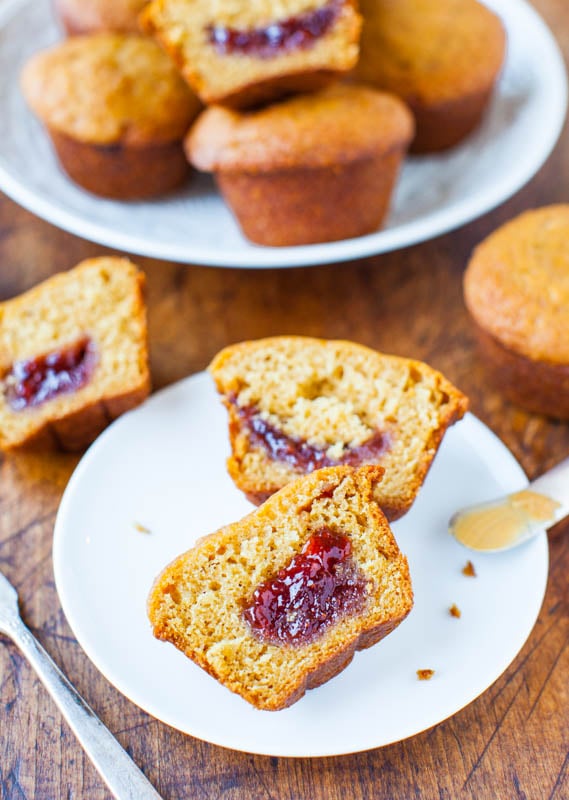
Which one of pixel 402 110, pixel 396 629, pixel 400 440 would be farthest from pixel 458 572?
pixel 402 110

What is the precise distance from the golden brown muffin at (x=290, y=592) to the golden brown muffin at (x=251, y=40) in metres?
1.46

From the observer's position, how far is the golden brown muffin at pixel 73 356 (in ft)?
7.97

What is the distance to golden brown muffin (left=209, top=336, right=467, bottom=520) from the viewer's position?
2137 mm

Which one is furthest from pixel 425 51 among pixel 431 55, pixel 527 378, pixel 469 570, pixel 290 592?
pixel 290 592

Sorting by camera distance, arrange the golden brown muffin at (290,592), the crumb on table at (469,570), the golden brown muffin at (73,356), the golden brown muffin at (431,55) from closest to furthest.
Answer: the golden brown muffin at (290,592), the crumb on table at (469,570), the golden brown muffin at (73,356), the golden brown muffin at (431,55)

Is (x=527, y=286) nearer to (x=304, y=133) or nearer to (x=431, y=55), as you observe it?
(x=304, y=133)

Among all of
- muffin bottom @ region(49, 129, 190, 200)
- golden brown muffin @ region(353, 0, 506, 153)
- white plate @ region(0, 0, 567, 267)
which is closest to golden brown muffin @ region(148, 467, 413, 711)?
white plate @ region(0, 0, 567, 267)

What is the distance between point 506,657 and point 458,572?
259 mm

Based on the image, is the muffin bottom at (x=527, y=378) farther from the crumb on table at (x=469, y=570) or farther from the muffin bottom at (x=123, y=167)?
the muffin bottom at (x=123, y=167)

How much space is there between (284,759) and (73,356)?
1.29m

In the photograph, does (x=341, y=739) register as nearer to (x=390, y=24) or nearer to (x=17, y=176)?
(x=17, y=176)

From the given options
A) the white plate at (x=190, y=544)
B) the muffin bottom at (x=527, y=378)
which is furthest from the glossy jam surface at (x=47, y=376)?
the muffin bottom at (x=527, y=378)

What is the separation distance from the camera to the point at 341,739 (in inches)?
72.0

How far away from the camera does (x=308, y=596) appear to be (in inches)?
72.0
